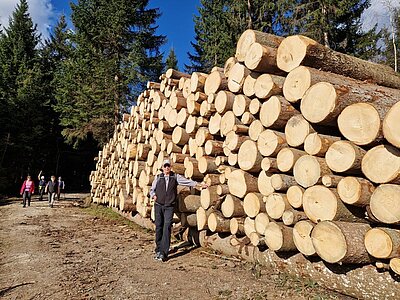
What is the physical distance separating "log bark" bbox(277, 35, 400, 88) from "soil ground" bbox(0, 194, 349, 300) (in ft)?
9.32

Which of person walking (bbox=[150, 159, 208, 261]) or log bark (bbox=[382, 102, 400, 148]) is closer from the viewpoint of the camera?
log bark (bbox=[382, 102, 400, 148])

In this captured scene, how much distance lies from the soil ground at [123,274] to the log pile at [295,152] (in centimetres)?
48

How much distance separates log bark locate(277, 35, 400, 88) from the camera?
14.6 feet

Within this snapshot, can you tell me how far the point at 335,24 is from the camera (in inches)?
695

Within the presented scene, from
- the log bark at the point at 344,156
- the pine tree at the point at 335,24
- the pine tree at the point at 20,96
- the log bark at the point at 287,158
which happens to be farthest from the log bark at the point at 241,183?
the pine tree at the point at 20,96

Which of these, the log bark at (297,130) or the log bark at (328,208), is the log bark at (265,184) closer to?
the log bark at (297,130)

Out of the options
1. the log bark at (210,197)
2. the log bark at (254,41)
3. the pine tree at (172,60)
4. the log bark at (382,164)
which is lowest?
the log bark at (210,197)

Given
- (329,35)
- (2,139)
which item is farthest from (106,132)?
(329,35)

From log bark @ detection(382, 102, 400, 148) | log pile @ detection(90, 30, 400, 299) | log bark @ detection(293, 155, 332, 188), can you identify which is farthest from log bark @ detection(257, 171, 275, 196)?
log bark @ detection(382, 102, 400, 148)

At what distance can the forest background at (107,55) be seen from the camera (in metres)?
18.0

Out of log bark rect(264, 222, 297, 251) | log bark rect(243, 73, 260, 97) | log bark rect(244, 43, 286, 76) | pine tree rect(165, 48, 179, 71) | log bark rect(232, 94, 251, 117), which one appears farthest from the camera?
pine tree rect(165, 48, 179, 71)

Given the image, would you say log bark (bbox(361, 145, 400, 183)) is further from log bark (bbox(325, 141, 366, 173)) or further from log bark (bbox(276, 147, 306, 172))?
log bark (bbox(276, 147, 306, 172))

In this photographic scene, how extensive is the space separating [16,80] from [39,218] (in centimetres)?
1913

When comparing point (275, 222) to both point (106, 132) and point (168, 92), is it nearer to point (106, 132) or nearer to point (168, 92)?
point (168, 92)
